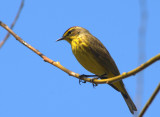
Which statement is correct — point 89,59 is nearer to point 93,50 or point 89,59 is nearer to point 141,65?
point 93,50

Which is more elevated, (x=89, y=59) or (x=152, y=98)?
(x=89, y=59)

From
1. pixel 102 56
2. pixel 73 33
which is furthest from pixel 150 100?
pixel 73 33

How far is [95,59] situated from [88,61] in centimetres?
16

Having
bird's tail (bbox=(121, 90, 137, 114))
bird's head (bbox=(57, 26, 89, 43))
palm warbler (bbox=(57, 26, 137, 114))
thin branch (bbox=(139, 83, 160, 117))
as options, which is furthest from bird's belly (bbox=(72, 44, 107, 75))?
thin branch (bbox=(139, 83, 160, 117))

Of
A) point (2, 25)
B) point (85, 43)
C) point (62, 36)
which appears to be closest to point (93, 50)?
point (85, 43)

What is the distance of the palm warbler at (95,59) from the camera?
18.0 feet

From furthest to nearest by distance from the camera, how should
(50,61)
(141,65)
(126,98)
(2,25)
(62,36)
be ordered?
(62,36)
(126,98)
(50,61)
(2,25)
(141,65)

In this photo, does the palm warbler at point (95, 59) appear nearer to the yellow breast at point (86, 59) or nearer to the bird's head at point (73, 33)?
the yellow breast at point (86, 59)

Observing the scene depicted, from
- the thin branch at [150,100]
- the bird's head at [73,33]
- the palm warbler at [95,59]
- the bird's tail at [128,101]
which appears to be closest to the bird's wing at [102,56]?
the palm warbler at [95,59]

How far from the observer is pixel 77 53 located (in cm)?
555

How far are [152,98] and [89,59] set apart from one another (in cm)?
346

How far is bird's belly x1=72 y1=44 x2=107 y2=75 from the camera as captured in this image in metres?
5.46

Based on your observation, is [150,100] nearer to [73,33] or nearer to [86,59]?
[86,59]

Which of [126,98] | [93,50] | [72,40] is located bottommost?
[126,98]
